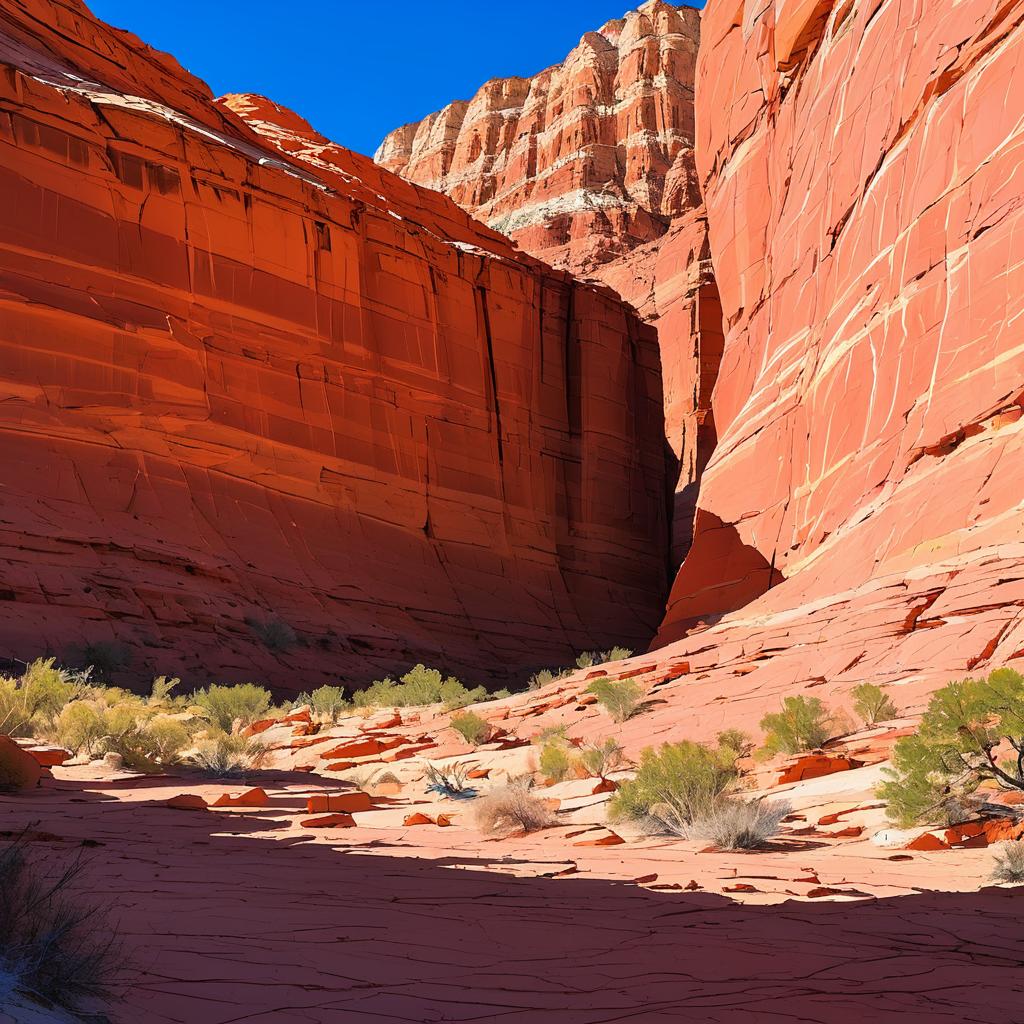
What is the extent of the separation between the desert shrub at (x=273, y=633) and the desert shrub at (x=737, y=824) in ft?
58.8

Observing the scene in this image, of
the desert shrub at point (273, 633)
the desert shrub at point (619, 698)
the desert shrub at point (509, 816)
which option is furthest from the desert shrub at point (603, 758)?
the desert shrub at point (273, 633)

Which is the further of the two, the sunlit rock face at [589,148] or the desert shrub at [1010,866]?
the sunlit rock face at [589,148]

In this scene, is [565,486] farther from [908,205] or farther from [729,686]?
[729,686]

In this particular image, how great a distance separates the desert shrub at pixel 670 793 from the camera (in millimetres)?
8250

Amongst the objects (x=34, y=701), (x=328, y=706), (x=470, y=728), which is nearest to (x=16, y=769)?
(x=34, y=701)

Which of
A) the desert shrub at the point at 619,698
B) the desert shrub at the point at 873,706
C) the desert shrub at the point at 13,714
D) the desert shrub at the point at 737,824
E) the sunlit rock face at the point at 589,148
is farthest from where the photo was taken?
the sunlit rock face at the point at 589,148

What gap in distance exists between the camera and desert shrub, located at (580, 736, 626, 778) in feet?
37.2

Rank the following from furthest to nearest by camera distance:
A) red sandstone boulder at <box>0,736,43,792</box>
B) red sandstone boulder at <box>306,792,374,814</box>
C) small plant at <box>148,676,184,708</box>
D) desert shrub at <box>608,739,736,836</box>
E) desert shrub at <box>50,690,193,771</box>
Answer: small plant at <box>148,676,184,708</box> → desert shrub at <box>50,690,193,771</box> → red sandstone boulder at <box>306,792,374,814</box> → desert shrub at <box>608,739,736,836</box> → red sandstone boulder at <box>0,736,43,792</box>

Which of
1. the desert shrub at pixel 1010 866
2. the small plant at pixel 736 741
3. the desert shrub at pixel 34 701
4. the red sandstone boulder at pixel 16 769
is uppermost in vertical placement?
the desert shrub at pixel 34 701

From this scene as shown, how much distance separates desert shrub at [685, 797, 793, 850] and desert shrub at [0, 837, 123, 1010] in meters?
4.91

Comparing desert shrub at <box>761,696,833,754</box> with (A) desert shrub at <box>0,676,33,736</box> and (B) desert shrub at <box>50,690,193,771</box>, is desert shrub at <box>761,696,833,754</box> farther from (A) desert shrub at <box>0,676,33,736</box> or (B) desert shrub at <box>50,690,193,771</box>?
(A) desert shrub at <box>0,676,33,736</box>

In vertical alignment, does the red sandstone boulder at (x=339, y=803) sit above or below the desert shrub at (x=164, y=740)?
below

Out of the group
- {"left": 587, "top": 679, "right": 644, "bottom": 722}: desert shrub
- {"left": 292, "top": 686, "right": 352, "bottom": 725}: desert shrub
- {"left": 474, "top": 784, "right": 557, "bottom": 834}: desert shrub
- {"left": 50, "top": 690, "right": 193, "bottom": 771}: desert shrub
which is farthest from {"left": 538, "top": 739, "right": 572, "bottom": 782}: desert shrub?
{"left": 292, "top": 686, "right": 352, "bottom": 725}: desert shrub

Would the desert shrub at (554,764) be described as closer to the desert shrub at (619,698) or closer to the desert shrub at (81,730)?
the desert shrub at (619,698)
